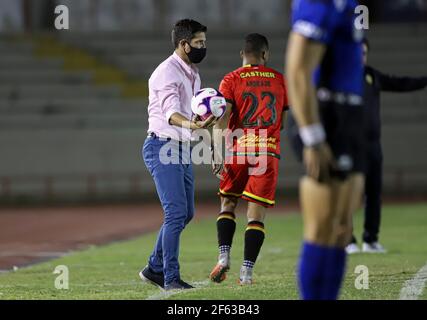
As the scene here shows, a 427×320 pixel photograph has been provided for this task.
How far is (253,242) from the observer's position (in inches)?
365

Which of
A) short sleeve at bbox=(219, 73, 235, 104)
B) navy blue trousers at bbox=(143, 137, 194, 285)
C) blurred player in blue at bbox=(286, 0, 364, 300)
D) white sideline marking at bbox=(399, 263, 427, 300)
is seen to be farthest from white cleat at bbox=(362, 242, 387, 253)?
blurred player in blue at bbox=(286, 0, 364, 300)

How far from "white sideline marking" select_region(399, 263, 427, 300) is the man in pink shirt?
193cm

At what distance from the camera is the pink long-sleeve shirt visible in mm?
8633

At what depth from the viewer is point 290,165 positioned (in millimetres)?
28750

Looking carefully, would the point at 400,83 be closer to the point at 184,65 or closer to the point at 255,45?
the point at 255,45

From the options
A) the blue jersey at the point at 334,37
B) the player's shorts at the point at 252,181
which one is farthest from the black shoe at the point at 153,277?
the blue jersey at the point at 334,37

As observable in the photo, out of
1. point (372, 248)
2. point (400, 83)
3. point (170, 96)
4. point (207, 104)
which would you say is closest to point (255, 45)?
point (207, 104)

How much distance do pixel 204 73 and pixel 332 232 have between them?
25082 millimetres

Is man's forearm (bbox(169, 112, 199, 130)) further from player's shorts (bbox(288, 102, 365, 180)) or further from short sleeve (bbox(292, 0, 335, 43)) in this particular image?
short sleeve (bbox(292, 0, 335, 43))

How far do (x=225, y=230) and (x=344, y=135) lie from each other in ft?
13.0
